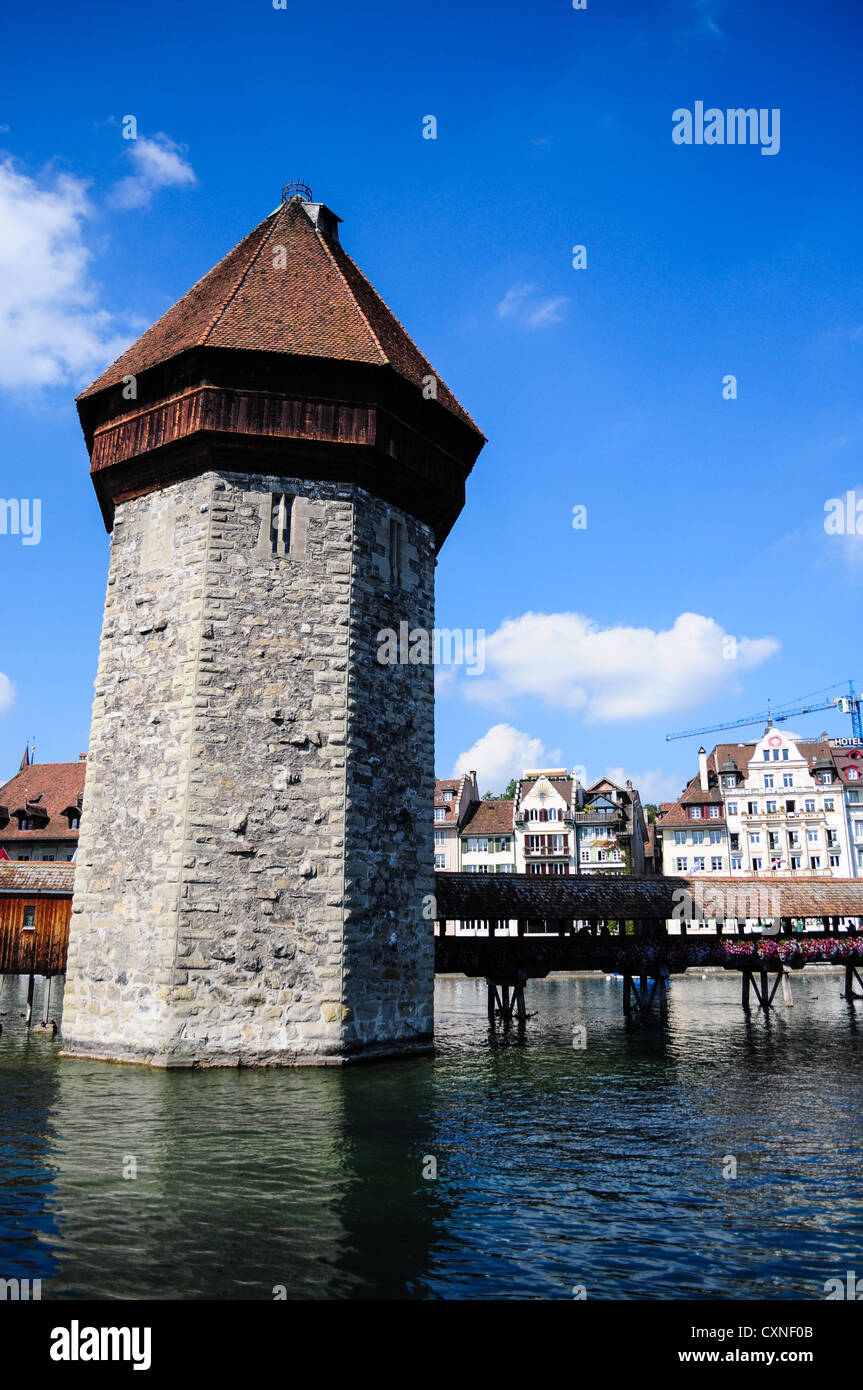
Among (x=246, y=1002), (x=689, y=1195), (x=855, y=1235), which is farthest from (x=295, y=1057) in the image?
(x=855, y=1235)

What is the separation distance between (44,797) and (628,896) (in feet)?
122

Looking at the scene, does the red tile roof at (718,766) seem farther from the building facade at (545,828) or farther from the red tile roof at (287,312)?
the red tile roof at (287,312)

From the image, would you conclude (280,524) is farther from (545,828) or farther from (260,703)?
(545,828)

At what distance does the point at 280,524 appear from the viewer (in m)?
15.5

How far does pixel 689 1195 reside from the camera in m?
8.17

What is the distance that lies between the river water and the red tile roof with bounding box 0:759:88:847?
34.7 metres

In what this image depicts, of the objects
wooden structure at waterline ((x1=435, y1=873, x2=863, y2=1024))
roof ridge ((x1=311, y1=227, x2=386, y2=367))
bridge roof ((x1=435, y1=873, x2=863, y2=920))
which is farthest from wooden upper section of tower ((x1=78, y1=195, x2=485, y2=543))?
wooden structure at waterline ((x1=435, y1=873, x2=863, y2=1024))

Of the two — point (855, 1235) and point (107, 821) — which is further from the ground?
point (107, 821)

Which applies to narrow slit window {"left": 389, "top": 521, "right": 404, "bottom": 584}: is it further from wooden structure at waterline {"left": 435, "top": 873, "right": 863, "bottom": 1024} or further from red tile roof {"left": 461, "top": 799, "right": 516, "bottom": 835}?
red tile roof {"left": 461, "top": 799, "right": 516, "bottom": 835}

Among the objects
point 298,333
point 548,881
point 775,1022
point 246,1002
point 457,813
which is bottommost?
point 775,1022

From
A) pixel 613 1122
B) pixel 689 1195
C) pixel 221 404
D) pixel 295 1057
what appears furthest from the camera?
pixel 221 404

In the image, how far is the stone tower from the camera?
13898 mm

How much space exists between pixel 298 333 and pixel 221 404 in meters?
1.98
